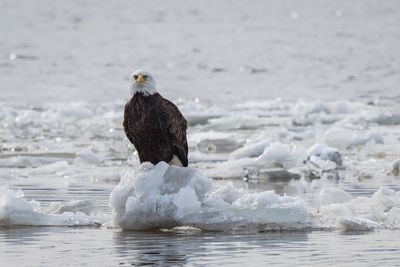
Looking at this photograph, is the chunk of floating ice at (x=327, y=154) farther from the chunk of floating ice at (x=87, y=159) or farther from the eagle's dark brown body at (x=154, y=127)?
the eagle's dark brown body at (x=154, y=127)

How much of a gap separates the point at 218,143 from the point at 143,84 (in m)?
5.94

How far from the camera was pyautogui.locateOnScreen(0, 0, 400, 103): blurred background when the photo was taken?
Answer: 26.1m

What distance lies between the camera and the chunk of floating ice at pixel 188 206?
9.28m

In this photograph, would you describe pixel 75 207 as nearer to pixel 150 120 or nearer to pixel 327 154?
pixel 150 120

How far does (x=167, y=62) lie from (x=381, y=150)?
57.8 feet

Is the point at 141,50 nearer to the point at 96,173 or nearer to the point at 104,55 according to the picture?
the point at 104,55

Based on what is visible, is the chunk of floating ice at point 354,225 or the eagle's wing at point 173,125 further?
the eagle's wing at point 173,125

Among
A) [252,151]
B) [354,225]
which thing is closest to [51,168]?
[252,151]

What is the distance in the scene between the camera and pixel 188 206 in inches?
368

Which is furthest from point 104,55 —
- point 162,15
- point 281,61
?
point 162,15

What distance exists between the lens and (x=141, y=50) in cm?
3653

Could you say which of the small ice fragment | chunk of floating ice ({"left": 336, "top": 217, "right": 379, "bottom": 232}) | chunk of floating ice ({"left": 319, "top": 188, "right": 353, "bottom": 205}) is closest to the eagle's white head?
chunk of floating ice ({"left": 319, "top": 188, "right": 353, "bottom": 205})

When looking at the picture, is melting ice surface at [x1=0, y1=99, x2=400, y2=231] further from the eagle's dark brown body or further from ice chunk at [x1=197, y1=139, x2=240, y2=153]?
the eagle's dark brown body

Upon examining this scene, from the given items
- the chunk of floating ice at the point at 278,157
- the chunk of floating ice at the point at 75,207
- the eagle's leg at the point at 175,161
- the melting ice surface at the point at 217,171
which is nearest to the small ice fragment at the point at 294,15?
the melting ice surface at the point at 217,171
